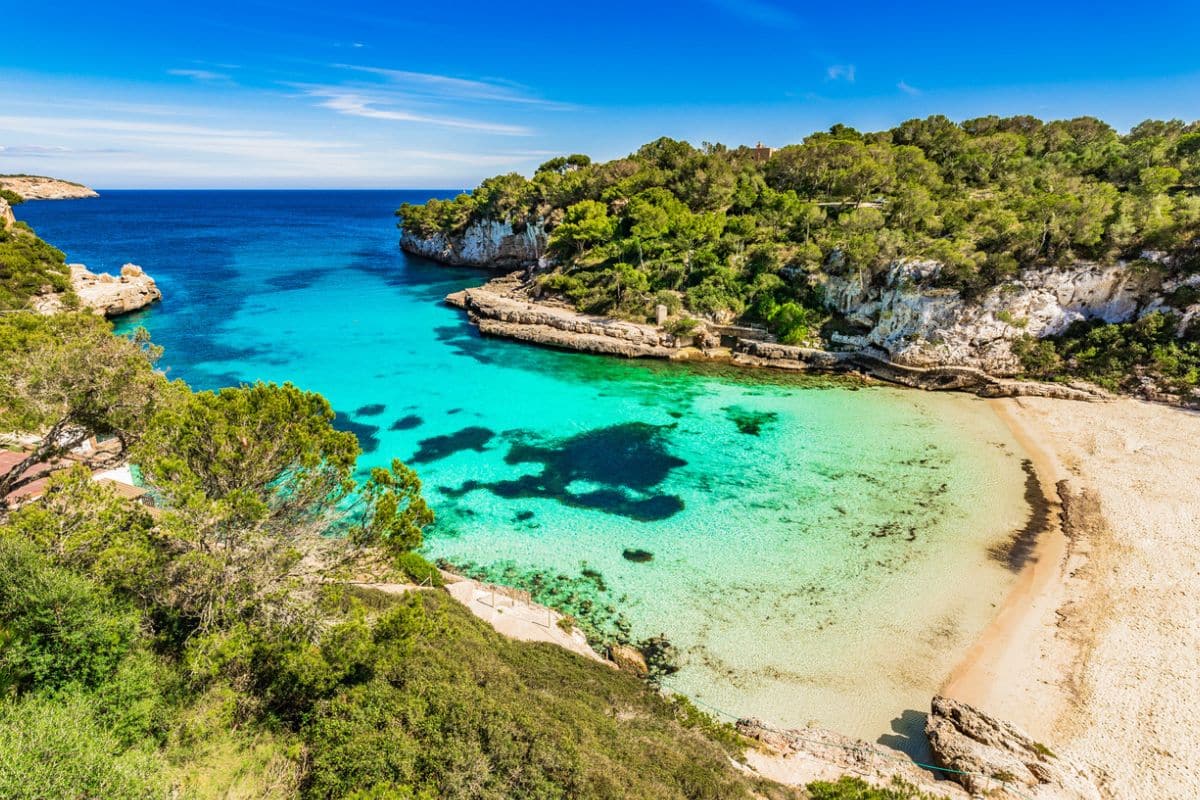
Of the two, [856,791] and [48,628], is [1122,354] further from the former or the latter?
[48,628]

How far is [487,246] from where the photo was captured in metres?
66.2

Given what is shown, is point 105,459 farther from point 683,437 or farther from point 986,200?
point 986,200

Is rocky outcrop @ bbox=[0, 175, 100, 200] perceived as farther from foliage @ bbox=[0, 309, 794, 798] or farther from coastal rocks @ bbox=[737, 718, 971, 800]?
coastal rocks @ bbox=[737, 718, 971, 800]

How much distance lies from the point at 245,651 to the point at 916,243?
133 ft

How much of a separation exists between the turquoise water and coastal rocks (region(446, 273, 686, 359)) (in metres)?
1.28

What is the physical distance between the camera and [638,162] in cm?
5612

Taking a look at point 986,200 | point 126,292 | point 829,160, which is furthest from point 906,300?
point 126,292

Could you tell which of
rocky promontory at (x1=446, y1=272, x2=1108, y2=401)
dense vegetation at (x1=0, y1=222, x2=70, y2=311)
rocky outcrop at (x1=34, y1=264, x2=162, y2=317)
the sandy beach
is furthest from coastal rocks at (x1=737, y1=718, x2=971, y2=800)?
rocky outcrop at (x1=34, y1=264, x2=162, y2=317)

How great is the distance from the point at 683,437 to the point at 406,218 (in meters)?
67.2

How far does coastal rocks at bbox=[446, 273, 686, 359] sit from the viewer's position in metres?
37.2

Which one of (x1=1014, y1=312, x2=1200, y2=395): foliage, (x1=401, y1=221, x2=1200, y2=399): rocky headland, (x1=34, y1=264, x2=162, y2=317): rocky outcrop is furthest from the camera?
(x1=34, y1=264, x2=162, y2=317): rocky outcrop

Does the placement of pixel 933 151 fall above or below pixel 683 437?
above

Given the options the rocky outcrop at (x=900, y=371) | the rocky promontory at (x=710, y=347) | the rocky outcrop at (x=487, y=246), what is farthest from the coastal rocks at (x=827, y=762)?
the rocky outcrop at (x=487, y=246)

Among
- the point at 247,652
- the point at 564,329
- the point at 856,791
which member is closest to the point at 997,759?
the point at 856,791
